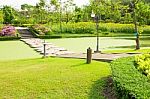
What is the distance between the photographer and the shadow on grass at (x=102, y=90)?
7061mm

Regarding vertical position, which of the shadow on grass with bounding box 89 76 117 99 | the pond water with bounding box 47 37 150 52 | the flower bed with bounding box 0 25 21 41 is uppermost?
the flower bed with bounding box 0 25 21 41

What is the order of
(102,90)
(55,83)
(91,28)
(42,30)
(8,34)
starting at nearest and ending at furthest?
(102,90), (55,83), (8,34), (42,30), (91,28)

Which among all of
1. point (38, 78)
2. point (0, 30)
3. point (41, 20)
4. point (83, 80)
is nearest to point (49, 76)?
point (38, 78)

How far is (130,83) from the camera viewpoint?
6266mm

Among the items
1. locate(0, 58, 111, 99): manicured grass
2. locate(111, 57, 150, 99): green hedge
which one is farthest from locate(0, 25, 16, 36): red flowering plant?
locate(111, 57, 150, 99): green hedge

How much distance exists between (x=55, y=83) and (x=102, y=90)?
4.14ft

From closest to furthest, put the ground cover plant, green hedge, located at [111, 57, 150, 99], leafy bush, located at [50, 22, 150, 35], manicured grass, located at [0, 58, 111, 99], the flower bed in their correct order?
green hedge, located at [111, 57, 150, 99], manicured grass, located at [0, 58, 111, 99], the flower bed, the ground cover plant, leafy bush, located at [50, 22, 150, 35]

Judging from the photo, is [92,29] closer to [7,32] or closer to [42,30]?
[42,30]

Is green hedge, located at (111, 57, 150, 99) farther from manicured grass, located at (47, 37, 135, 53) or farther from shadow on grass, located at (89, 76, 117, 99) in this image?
manicured grass, located at (47, 37, 135, 53)

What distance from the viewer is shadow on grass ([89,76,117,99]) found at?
7.06 meters

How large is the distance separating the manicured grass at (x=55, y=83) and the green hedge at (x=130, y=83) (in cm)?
59

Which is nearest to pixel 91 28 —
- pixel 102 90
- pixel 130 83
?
pixel 102 90

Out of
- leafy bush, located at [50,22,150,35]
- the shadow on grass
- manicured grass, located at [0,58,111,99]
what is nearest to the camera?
the shadow on grass

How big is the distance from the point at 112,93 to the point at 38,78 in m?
2.33
